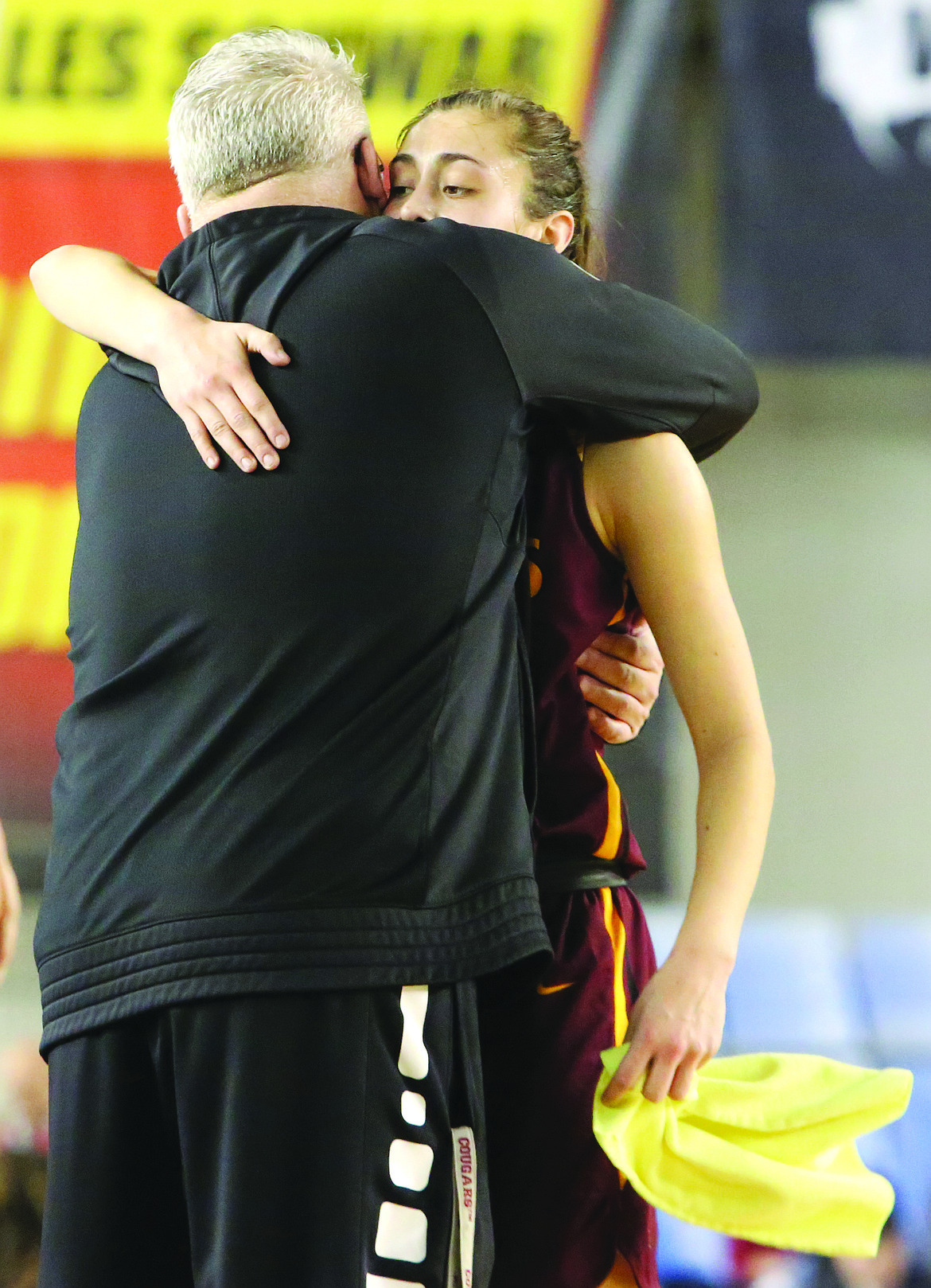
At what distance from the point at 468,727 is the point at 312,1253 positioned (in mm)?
369

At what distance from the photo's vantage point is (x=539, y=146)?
4.77 ft

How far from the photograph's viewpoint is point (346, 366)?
103cm

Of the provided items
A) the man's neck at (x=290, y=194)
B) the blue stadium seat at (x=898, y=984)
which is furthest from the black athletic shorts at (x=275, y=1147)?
the blue stadium seat at (x=898, y=984)

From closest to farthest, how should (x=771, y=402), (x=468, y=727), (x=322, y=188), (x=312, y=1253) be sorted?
(x=312, y=1253) < (x=468, y=727) < (x=322, y=188) < (x=771, y=402)

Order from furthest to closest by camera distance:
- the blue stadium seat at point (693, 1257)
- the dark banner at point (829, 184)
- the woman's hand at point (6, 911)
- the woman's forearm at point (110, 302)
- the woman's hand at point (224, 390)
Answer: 1. the dark banner at point (829, 184)
2. the blue stadium seat at point (693, 1257)
3. the woman's hand at point (6, 911)
4. the woman's forearm at point (110, 302)
5. the woman's hand at point (224, 390)

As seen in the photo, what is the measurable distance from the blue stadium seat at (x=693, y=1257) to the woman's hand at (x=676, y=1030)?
289 cm

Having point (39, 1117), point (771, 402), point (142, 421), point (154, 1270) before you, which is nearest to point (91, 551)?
point (142, 421)

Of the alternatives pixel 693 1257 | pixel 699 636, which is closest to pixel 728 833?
pixel 699 636

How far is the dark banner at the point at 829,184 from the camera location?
12.7 feet

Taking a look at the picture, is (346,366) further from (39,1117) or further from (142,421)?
(39,1117)

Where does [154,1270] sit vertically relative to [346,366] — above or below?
below

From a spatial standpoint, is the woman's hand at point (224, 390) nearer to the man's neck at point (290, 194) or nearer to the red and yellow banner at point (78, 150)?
the man's neck at point (290, 194)

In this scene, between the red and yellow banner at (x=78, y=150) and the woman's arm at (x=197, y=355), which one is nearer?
the woman's arm at (x=197, y=355)

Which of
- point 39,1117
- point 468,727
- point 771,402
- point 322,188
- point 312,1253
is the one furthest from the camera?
point 771,402
